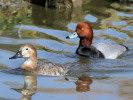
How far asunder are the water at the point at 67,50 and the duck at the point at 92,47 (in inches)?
7.9

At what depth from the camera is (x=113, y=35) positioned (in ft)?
33.7

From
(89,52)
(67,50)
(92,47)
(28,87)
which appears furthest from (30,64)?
(92,47)

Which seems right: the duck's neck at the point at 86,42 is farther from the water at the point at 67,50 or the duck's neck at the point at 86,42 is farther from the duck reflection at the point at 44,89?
the duck reflection at the point at 44,89

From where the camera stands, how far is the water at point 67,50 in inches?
231

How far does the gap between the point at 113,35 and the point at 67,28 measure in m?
1.40

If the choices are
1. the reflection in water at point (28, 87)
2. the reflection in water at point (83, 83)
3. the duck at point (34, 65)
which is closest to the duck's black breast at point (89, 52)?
the duck at point (34, 65)

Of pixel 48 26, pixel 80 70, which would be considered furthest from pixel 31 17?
pixel 80 70

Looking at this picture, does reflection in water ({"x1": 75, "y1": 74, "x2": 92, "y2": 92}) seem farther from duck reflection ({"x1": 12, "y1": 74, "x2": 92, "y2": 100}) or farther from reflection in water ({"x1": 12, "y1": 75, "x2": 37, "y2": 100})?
reflection in water ({"x1": 12, "y1": 75, "x2": 37, "y2": 100})

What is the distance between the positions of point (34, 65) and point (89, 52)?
2.23 m

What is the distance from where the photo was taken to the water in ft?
19.3

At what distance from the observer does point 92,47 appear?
9.20 m

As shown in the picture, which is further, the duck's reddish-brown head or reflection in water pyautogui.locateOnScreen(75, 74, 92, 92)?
the duck's reddish-brown head

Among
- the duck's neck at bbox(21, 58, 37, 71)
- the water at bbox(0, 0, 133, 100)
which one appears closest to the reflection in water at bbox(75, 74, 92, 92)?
the water at bbox(0, 0, 133, 100)

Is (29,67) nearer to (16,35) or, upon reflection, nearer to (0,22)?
(16,35)
